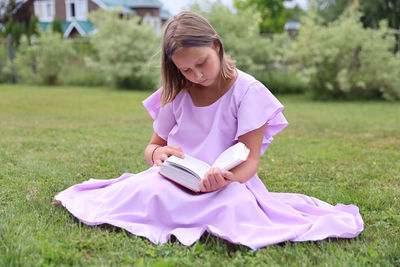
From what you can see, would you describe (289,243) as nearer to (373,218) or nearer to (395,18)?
(373,218)

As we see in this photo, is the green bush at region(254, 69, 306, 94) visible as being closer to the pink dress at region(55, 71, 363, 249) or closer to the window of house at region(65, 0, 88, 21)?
the pink dress at region(55, 71, 363, 249)

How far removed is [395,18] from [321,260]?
1859 cm

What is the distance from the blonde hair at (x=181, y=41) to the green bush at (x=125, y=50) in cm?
1179

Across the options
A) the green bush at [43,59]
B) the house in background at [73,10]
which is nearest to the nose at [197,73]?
the green bush at [43,59]

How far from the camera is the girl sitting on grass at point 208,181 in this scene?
231 cm

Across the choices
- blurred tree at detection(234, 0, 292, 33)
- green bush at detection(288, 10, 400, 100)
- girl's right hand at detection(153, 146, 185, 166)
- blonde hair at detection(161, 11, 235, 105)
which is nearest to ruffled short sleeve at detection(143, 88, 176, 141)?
blonde hair at detection(161, 11, 235, 105)

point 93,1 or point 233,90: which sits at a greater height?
point 233,90

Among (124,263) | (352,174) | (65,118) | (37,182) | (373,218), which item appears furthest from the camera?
(65,118)

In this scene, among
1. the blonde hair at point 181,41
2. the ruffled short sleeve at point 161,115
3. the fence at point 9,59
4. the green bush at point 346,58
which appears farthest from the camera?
the fence at point 9,59

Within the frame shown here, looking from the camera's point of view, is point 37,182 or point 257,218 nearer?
point 257,218

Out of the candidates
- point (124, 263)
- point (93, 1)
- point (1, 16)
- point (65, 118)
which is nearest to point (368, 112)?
point (65, 118)

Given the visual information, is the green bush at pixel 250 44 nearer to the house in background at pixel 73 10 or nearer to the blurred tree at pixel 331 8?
Result: the blurred tree at pixel 331 8

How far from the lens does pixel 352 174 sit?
397 cm

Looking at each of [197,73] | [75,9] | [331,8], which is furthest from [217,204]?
[75,9]
